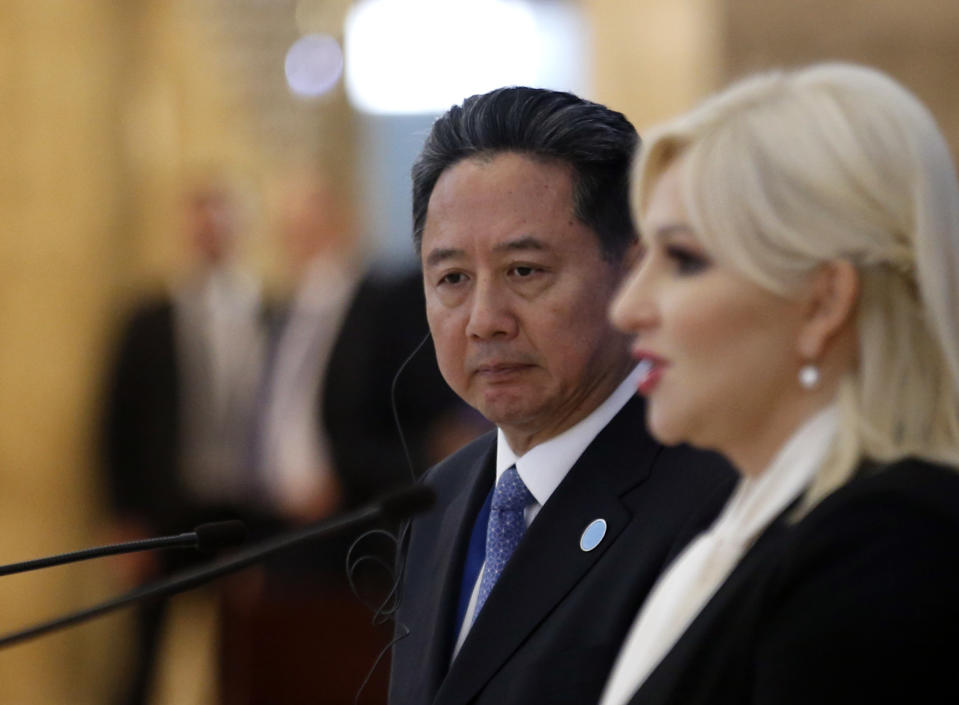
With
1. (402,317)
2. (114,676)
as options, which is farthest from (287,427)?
(114,676)

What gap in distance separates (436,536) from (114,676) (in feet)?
14.5

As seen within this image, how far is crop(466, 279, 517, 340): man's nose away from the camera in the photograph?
7.86 feet

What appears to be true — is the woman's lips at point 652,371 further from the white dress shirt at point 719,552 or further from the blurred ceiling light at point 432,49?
the blurred ceiling light at point 432,49

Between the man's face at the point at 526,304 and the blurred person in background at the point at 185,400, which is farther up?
the man's face at the point at 526,304

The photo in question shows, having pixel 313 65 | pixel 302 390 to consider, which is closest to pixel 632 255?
pixel 302 390

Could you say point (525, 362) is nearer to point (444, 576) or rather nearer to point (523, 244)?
point (523, 244)

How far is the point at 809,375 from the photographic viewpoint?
158cm

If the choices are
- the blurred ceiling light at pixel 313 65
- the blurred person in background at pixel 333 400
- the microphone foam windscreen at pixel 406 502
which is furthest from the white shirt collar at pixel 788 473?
the blurred ceiling light at pixel 313 65

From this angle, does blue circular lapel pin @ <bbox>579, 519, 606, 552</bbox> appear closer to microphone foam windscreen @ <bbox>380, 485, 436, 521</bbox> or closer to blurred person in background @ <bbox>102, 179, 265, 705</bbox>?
microphone foam windscreen @ <bbox>380, 485, 436, 521</bbox>

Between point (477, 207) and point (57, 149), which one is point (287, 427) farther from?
point (477, 207)

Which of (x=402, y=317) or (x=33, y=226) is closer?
(x=402, y=317)

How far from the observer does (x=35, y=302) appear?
7117 mm

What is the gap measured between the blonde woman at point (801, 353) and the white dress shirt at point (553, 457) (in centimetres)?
70

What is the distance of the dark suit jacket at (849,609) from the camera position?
55.8 inches
